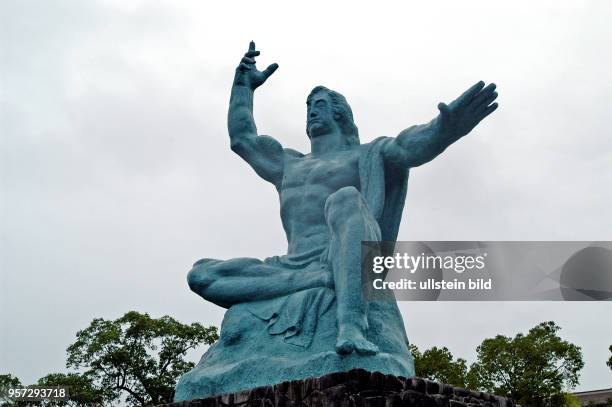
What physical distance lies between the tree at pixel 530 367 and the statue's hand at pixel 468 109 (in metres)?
14.1

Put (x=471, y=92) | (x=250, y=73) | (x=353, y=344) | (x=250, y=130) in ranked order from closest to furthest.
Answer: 1. (x=353, y=344)
2. (x=471, y=92)
3. (x=250, y=130)
4. (x=250, y=73)

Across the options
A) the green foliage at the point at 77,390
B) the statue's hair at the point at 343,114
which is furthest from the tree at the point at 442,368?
the statue's hair at the point at 343,114

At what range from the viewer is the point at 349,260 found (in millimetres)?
6262

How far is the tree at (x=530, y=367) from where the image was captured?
19453 millimetres

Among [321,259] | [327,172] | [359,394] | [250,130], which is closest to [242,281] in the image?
[321,259]

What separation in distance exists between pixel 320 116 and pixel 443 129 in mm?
1501

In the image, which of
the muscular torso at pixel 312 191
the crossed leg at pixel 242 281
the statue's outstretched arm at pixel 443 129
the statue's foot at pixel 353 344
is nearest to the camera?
the statue's foot at pixel 353 344

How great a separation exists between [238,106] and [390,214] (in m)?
2.09

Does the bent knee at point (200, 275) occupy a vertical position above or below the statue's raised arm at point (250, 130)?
below

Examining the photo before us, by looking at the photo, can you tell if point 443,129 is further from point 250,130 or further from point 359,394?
point 359,394

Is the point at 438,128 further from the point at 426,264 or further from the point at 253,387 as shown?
the point at 253,387

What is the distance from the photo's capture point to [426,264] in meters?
6.82

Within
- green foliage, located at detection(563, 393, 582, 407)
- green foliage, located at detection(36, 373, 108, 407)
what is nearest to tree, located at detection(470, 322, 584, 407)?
green foliage, located at detection(563, 393, 582, 407)

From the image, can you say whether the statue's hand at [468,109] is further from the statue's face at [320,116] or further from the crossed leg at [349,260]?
the statue's face at [320,116]
